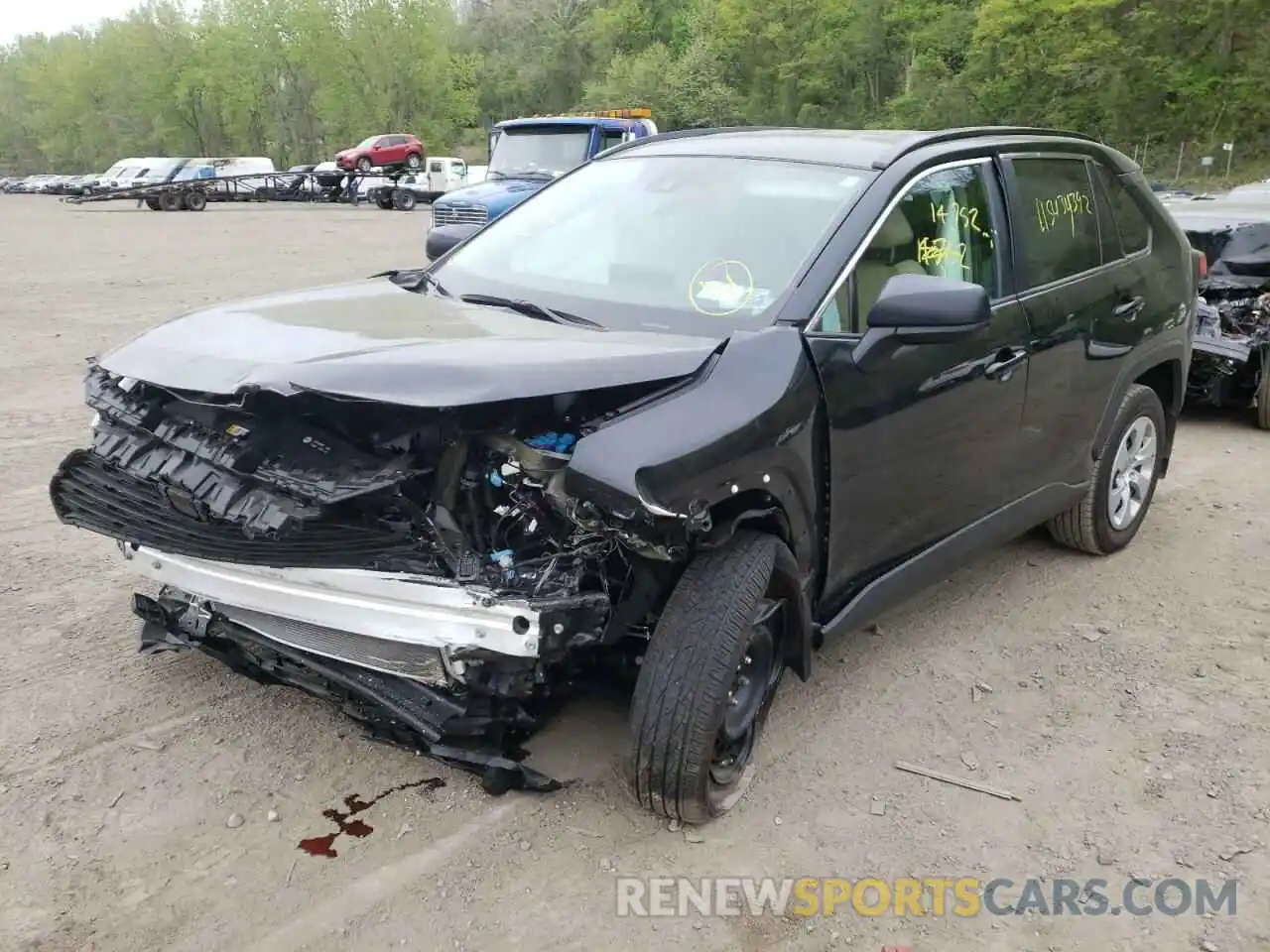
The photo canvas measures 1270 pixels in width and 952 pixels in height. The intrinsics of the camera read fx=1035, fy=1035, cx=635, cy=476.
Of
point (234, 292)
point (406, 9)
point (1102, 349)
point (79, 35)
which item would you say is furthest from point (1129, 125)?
point (79, 35)

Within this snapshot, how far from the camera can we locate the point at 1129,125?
131 ft

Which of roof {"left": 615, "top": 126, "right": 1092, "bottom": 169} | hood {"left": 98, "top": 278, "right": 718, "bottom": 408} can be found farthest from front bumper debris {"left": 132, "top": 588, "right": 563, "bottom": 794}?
roof {"left": 615, "top": 126, "right": 1092, "bottom": 169}

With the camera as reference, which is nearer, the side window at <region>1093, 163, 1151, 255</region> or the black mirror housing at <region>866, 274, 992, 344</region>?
the black mirror housing at <region>866, 274, 992, 344</region>

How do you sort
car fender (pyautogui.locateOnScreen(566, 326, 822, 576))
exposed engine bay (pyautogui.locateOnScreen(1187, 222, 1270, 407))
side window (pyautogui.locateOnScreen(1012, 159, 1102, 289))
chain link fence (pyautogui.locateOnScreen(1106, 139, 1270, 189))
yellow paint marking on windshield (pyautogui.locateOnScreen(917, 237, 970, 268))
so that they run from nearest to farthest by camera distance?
car fender (pyautogui.locateOnScreen(566, 326, 822, 576)), yellow paint marking on windshield (pyautogui.locateOnScreen(917, 237, 970, 268)), side window (pyautogui.locateOnScreen(1012, 159, 1102, 289)), exposed engine bay (pyautogui.locateOnScreen(1187, 222, 1270, 407)), chain link fence (pyautogui.locateOnScreen(1106, 139, 1270, 189))

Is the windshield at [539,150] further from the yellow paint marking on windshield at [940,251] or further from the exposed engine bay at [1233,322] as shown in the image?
the yellow paint marking on windshield at [940,251]

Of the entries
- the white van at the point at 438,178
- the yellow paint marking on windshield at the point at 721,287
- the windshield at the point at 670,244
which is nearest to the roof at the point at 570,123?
the windshield at the point at 670,244

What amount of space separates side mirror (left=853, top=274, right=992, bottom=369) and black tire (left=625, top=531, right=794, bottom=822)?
748 millimetres

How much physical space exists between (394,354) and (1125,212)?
3.58m

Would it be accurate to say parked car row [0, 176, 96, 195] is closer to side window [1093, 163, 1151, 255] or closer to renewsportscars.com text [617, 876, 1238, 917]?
side window [1093, 163, 1151, 255]

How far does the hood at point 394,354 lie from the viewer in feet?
8.18

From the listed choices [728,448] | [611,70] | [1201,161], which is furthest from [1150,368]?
[611,70]

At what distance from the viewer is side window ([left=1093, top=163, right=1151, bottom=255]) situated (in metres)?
4.58

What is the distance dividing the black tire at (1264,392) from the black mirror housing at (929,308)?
17.9 feet

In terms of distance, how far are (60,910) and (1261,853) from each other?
3.16m
